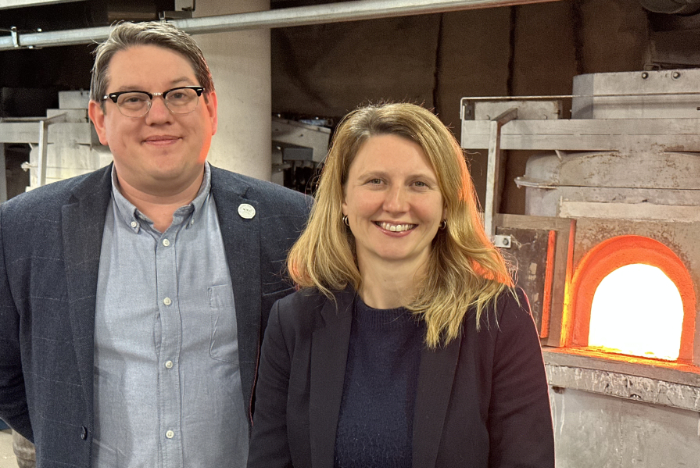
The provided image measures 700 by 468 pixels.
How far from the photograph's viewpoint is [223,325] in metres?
1.84

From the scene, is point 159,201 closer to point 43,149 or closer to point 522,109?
point 522,109

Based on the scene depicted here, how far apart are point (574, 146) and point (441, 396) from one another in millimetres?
1880

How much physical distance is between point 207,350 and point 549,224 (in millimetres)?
1823

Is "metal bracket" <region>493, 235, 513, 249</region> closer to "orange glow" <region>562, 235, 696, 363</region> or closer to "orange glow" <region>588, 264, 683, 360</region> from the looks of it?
"orange glow" <region>562, 235, 696, 363</region>

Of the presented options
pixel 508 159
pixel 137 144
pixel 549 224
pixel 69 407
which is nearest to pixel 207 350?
pixel 69 407

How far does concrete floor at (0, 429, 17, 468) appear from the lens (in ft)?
13.0

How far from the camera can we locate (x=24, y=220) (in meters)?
1.89

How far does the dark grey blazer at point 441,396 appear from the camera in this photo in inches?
56.7

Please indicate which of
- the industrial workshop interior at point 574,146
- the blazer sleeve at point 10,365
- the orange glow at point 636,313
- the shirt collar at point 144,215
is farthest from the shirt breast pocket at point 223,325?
the orange glow at point 636,313

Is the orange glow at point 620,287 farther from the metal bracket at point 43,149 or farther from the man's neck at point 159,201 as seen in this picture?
the metal bracket at point 43,149

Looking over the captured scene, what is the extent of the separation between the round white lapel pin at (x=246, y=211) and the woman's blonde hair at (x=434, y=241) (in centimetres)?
22

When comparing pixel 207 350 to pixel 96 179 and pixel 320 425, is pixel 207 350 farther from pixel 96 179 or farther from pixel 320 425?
pixel 96 179

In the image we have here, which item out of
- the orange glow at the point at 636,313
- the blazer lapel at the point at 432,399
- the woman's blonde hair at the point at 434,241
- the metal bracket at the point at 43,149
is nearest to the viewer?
the blazer lapel at the point at 432,399

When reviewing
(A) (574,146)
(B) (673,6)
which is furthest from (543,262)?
(B) (673,6)
